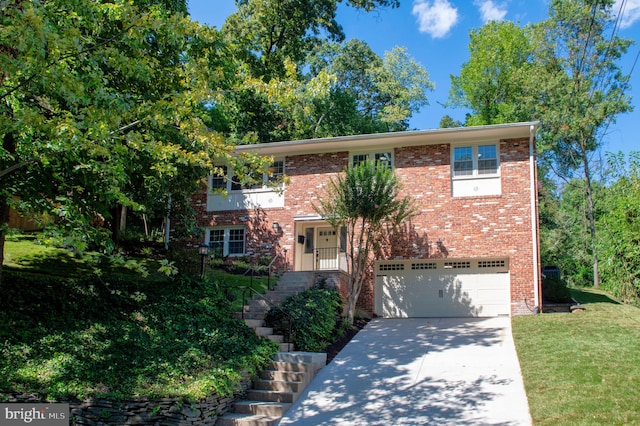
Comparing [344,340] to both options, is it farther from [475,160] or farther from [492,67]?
[492,67]

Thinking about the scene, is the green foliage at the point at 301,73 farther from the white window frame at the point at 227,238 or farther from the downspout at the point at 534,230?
the downspout at the point at 534,230

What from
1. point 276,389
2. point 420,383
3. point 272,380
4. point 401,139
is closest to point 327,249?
point 401,139

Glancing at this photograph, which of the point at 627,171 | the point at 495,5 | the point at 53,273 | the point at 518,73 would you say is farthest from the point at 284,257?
the point at 518,73

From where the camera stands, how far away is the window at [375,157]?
1819cm

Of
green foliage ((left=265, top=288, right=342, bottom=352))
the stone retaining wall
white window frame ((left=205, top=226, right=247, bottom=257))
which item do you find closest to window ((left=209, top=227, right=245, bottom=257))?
white window frame ((left=205, top=226, right=247, bottom=257))

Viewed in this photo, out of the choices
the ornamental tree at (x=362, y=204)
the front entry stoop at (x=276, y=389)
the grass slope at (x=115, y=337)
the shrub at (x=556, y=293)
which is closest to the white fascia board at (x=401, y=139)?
the ornamental tree at (x=362, y=204)

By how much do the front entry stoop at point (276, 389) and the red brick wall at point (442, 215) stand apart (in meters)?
6.76

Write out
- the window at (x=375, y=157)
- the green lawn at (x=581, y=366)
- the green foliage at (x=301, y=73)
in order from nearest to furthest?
the green lawn at (x=581, y=366) → the window at (x=375, y=157) → the green foliage at (x=301, y=73)

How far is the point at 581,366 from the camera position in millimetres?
9727

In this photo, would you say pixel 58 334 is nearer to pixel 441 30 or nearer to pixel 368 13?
pixel 368 13

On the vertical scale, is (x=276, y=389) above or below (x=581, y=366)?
below

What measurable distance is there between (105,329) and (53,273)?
2856mm

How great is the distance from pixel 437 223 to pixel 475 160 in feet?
7.63

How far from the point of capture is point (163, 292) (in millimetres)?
12430
